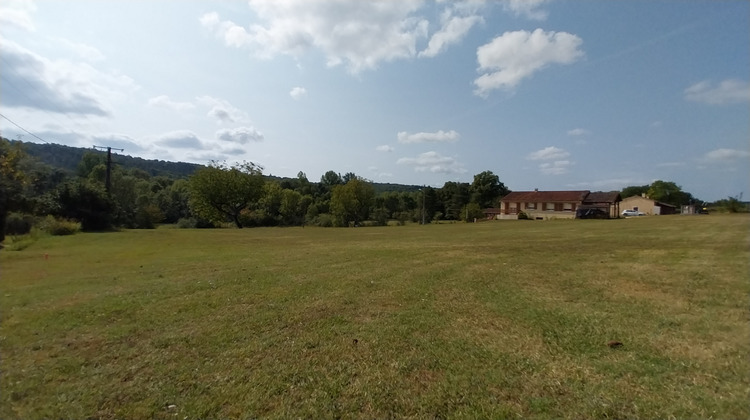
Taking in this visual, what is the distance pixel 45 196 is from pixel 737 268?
4534cm

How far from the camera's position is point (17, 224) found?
80.3 ft

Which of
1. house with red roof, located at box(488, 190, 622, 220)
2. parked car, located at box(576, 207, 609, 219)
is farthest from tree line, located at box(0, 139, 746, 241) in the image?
parked car, located at box(576, 207, 609, 219)

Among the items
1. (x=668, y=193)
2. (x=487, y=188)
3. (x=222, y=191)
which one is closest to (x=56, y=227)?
(x=222, y=191)

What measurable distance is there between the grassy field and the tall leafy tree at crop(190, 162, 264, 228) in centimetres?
4695

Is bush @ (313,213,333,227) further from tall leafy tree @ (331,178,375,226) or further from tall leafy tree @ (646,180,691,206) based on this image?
tall leafy tree @ (646,180,691,206)

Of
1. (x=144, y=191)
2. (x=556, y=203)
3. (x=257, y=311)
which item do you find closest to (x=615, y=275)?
(x=257, y=311)

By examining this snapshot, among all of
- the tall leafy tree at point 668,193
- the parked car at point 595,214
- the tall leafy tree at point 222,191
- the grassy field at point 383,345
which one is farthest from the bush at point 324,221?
the tall leafy tree at point 668,193

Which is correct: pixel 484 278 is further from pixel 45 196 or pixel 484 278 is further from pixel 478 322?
pixel 45 196

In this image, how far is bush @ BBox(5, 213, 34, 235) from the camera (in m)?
23.7

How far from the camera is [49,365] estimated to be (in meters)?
4.70

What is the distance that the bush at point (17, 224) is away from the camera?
77.6 feet

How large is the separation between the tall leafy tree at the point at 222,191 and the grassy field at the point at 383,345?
4695cm

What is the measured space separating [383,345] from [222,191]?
55.6 m

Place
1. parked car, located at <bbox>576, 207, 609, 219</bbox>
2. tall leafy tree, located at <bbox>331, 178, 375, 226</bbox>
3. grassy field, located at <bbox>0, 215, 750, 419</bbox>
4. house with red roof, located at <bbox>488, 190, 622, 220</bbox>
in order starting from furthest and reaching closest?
tall leafy tree, located at <bbox>331, 178, 375, 226</bbox>
house with red roof, located at <bbox>488, 190, 622, 220</bbox>
parked car, located at <bbox>576, 207, 609, 219</bbox>
grassy field, located at <bbox>0, 215, 750, 419</bbox>
